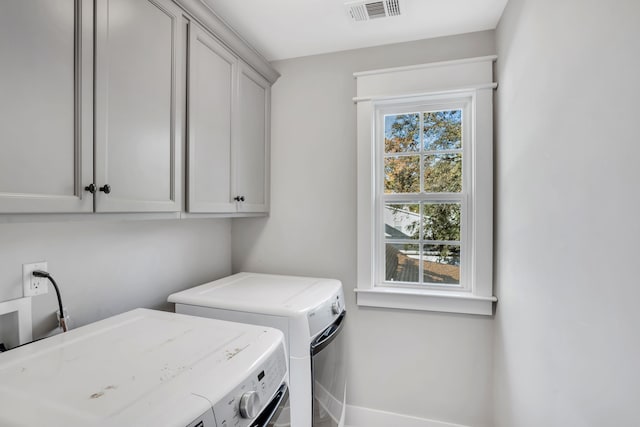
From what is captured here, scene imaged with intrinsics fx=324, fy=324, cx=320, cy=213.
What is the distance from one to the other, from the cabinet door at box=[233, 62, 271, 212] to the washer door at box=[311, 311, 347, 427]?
85cm

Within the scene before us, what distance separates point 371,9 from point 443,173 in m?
0.99

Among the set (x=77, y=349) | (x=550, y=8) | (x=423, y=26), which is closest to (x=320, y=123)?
(x=423, y=26)

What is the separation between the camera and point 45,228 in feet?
3.89

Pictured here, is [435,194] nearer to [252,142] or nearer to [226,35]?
[252,142]

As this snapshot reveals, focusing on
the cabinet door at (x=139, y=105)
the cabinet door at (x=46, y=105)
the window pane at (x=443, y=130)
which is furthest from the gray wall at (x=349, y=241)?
the cabinet door at (x=46, y=105)

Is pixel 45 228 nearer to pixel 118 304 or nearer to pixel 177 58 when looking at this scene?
pixel 118 304

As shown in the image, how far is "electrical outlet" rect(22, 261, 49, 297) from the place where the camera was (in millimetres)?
1128

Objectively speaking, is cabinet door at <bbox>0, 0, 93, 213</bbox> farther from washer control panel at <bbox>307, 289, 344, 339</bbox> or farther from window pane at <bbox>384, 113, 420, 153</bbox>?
window pane at <bbox>384, 113, 420, 153</bbox>

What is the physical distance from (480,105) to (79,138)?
1860 millimetres

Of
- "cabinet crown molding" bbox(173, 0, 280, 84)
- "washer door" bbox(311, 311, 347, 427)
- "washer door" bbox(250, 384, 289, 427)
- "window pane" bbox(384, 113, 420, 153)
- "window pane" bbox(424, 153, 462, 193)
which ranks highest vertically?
"cabinet crown molding" bbox(173, 0, 280, 84)

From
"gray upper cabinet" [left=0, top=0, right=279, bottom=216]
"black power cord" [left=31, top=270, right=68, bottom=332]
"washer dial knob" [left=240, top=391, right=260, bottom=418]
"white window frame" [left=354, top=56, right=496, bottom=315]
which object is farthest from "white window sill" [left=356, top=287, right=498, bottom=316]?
"black power cord" [left=31, top=270, right=68, bottom=332]

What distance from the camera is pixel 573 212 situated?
3.17 feet

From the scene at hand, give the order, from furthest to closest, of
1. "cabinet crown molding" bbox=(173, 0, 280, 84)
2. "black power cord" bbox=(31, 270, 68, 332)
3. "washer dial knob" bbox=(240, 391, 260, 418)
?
"cabinet crown molding" bbox=(173, 0, 280, 84) → "black power cord" bbox=(31, 270, 68, 332) → "washer dial knob" bbox=(240, 391, 260, 418)

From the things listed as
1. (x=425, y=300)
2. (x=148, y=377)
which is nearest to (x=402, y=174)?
(x=425, y=300)
